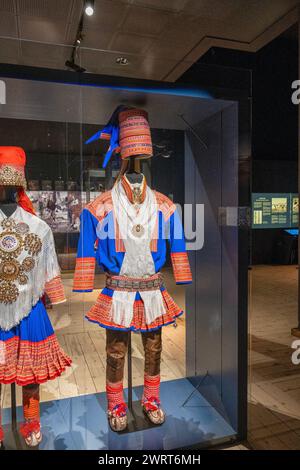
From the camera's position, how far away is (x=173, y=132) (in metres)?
2.28

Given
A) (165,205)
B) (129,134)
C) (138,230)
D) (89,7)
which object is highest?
(89,7)

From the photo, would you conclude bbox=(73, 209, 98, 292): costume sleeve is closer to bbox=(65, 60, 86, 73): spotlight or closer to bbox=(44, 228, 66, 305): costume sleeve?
bbox=(44, 228, 66, 305): costume sleeve

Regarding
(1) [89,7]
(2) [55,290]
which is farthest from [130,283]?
(1) [89,7]

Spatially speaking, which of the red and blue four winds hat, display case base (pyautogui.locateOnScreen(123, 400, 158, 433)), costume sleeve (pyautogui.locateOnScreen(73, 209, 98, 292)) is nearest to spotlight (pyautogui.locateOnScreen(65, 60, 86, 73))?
the red and blue four winds hat

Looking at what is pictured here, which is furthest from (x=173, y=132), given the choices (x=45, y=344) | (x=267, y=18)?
(x=267, y=18)

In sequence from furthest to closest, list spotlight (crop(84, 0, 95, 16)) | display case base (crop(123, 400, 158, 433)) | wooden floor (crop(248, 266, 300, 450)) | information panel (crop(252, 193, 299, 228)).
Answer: information panel (crop(252, 193, 299, 228)), spotlight (crop(84, 0, 95, 16)), wooden floor (crop(248, 266, 300, 450)), display case base (crop(123, 400, 158, 433))

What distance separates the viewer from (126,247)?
6.49 ft

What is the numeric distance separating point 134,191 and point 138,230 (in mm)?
199

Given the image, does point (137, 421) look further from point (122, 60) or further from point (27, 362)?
point (122, 60)

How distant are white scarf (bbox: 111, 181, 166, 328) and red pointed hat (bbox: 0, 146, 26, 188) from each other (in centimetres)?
46

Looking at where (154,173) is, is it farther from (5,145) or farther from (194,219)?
(5,145)

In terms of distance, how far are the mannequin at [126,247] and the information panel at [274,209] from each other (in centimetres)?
701

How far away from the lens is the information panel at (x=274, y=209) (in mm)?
8773

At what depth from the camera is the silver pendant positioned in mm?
1989
